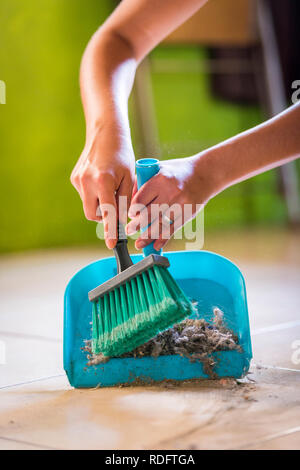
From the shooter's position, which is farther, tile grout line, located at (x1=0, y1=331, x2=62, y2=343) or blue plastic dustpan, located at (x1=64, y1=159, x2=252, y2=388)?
tile grout line, located at (x1=0, y1=331, x2=62, y2=343)

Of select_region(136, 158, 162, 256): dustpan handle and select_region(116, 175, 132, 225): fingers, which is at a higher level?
select_region(136, 158, 162, 256): dustpan handle

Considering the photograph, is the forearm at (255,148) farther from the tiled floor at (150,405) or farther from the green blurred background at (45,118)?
the green blurred background at (45,118)

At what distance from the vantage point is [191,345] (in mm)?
738

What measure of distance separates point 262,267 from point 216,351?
1.04 metres

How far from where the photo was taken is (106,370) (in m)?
0.73

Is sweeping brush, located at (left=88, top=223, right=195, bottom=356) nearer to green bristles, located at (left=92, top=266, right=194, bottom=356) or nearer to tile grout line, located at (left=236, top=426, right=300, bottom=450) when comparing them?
green bristles, located at (left=92, top=266, right=194, bottom=356)

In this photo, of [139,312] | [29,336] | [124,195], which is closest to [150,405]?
[139,312]

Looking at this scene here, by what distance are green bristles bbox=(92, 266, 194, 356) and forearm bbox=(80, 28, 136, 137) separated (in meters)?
0.17

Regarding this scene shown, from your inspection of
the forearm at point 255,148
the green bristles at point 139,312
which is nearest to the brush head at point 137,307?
the green bristles at point 139,312

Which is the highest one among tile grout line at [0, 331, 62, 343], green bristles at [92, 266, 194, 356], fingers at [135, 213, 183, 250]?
fingers at [135, 213, 183, 250]

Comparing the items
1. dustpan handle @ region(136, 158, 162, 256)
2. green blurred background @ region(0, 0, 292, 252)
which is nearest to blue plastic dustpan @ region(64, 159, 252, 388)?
dustpan handle @ region(136, 158, 162, 256)

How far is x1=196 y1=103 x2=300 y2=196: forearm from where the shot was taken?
0.73 m
